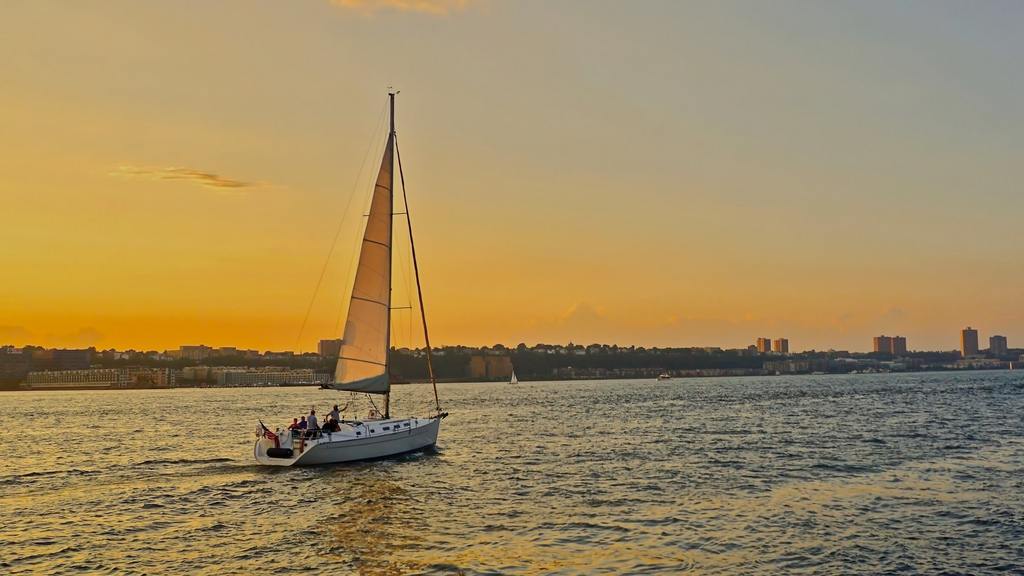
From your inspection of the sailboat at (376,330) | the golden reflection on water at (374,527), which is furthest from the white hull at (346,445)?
the golden reflection on water at (374,527)

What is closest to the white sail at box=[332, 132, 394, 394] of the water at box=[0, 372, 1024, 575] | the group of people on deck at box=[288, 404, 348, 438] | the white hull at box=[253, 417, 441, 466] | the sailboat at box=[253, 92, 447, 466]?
the sailboat at box=[253, 92, 447, 466]

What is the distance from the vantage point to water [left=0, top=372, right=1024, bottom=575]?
2228 cm

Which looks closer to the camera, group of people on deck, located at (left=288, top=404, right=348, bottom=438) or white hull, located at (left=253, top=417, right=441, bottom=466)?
white hull, located at (left=253, top=417, right=441, bottom=466)

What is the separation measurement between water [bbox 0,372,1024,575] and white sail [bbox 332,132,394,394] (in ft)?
15.4

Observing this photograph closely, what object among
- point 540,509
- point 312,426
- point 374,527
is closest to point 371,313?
point 312,426

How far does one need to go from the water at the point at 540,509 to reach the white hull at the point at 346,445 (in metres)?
0.70

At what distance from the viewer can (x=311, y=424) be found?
4072 cm

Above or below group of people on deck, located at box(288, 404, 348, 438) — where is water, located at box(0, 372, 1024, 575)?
below

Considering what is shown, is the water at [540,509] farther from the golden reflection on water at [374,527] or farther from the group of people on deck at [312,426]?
the group of people on deck at [312,426]

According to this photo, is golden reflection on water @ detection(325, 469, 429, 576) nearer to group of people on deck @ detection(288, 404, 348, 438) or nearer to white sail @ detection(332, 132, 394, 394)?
group of people on deck @ detection(288, 404, 348, 438)

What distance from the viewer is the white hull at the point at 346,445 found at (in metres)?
39.6

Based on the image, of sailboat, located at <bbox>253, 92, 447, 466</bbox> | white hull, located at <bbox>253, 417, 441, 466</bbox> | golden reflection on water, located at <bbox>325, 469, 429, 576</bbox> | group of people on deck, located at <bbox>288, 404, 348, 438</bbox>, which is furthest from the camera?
sailboat, located at <bbox>253, 92, 447, 466</bbox>

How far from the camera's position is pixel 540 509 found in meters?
29.7

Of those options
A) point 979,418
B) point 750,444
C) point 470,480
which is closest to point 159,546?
point 470,480
